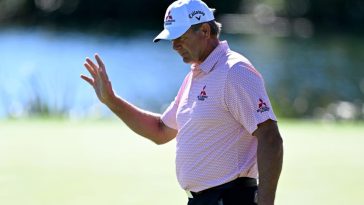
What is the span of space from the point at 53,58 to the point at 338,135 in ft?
65.0

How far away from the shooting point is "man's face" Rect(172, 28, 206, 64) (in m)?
3.72

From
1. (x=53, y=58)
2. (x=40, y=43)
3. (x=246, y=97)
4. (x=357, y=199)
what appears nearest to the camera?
(x=246, y=97)

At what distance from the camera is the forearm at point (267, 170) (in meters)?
3.49

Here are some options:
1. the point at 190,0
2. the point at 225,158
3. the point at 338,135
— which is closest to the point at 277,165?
the point at 225,158

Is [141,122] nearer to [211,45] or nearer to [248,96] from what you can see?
[211,45]

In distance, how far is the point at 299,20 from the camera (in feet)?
158

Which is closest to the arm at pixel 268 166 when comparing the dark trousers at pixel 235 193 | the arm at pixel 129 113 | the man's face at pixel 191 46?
the dark trousers at pixel 235 193

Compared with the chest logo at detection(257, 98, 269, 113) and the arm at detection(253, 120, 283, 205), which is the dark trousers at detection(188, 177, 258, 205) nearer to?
the arm at detection(253, 120, 283, 205)

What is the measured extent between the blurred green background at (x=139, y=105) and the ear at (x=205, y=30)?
10.4 feet

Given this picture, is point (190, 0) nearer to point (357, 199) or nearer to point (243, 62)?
point (243, 62)

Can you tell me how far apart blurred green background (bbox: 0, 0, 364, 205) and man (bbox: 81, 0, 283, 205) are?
3.05 metres

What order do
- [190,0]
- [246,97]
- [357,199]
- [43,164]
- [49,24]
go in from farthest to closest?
1. [49,24]
2. [43,164]
3. [357,199]
4. [190,0]
5. [246,97]

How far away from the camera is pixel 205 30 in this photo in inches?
147

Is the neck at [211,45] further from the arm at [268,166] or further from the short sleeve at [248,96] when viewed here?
the arm at [268,166]
